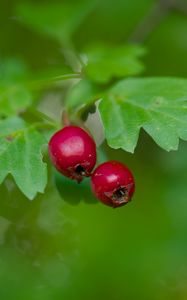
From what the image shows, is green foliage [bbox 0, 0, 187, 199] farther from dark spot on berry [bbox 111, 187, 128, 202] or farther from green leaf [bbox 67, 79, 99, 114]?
dark spot on berry [bbox 111, 187, 128, 202]

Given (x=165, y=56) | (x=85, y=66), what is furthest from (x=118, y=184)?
(x=165, y=56)

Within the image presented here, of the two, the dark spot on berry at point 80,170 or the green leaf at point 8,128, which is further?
the green leaf at point 8,128

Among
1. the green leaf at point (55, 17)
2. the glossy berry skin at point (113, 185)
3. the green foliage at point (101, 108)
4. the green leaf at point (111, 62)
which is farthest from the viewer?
the green leaf at point (55, 17)

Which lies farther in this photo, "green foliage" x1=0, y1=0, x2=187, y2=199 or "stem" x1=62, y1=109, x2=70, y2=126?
"stem" x1=62, y1=109, x2=70, y2=126

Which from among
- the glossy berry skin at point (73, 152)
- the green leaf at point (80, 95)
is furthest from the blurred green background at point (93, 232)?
the glossy berry skin at point (73, 152)

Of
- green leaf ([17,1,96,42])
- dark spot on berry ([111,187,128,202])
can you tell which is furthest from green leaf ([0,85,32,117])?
green leaf ([17,1,96,42])

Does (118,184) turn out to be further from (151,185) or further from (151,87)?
(151,185)

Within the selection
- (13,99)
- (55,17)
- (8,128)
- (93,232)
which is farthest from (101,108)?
(55,17)

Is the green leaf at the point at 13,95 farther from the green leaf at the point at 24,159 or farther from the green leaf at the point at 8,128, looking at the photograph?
the green leaf at the point at 24,159

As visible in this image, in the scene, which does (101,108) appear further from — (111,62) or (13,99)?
(111,62)
